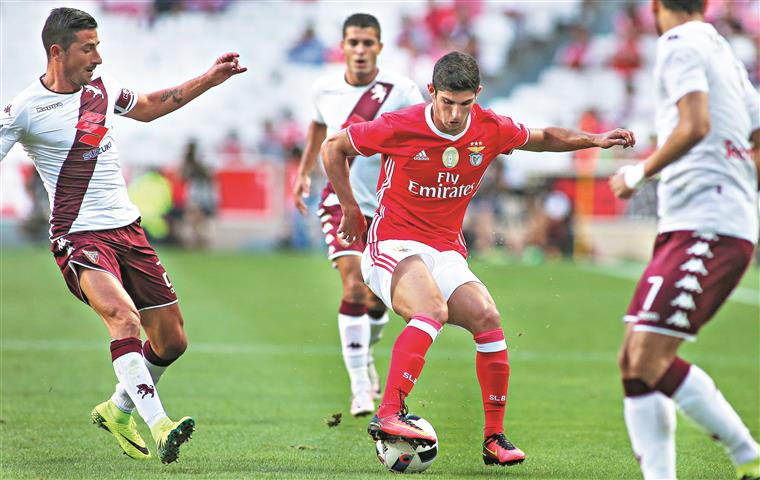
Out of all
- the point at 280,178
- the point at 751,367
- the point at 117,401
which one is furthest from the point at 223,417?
the point at 280,178

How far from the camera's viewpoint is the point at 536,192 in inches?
950

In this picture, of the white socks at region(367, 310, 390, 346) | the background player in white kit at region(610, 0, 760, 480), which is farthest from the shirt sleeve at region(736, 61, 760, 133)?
the white socks at region(367, 310, 390, 346)

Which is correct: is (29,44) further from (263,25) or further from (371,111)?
(371,111)

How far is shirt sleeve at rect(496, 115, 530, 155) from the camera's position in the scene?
6734 mm

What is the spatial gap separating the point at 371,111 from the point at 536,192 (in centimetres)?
1577

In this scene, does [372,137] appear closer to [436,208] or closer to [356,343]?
[436,208]

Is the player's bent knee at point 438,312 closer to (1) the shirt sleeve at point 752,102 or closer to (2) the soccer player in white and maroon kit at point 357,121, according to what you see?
(1) the shirt sleeve at point 752,102

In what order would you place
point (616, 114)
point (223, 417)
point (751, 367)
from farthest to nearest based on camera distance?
1. point (616, 114)
2. point (751, 367)
3. point (223, 417)

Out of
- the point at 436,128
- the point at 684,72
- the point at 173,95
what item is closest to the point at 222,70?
the point at 173,95

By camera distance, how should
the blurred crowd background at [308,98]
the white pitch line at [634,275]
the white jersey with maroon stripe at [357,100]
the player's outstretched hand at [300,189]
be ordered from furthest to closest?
the blurred crowd background at [308,98], the white pitch line at [634,275], the player's outstretched hand at [300,189], the white jersey with maroon stripe at [357,100]

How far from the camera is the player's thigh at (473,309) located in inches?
258

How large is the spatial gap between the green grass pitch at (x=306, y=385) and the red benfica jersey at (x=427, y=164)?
31.9 inches

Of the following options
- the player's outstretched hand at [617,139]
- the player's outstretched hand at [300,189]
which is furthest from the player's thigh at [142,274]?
the player's outstretched hand at [617,139]

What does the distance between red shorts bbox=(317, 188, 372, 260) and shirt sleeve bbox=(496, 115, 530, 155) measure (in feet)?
6.59
